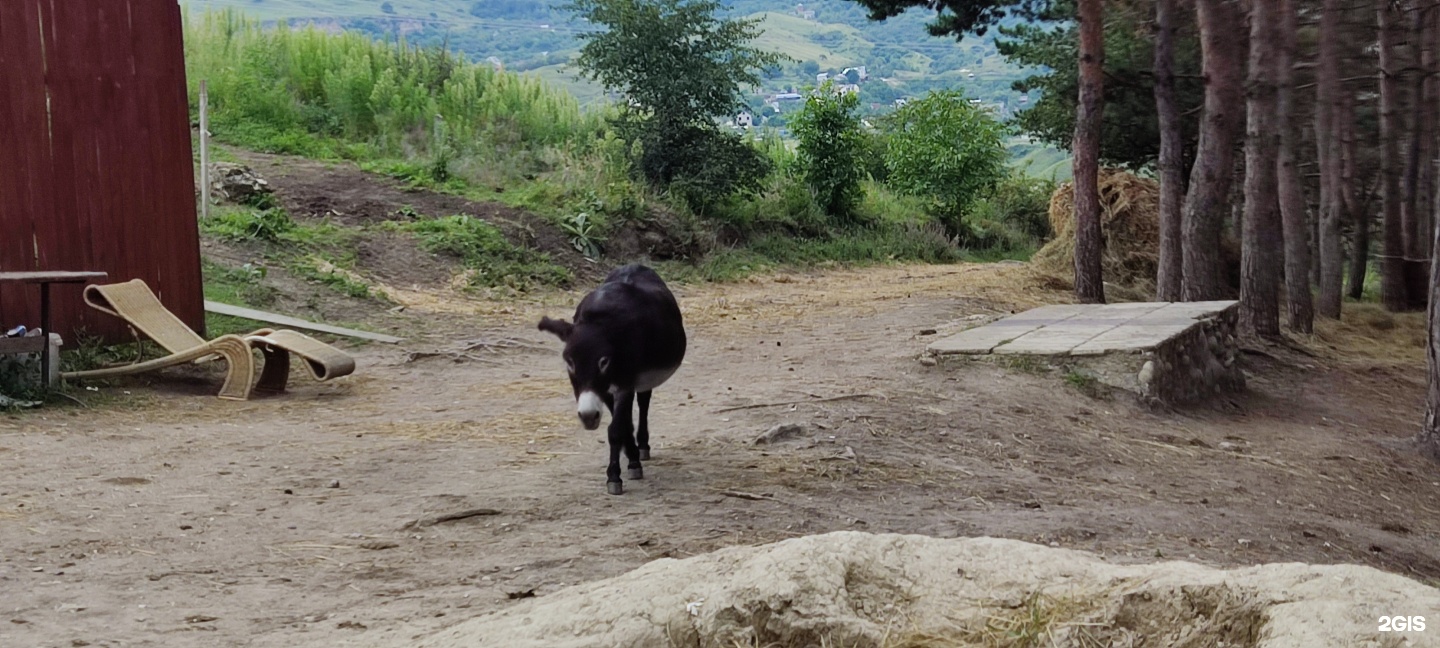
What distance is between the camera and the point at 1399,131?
1592 cm

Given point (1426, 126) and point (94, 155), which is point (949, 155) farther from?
point (94, 155)

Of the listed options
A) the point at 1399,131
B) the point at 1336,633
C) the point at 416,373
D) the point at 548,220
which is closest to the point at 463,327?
the point at 416,373

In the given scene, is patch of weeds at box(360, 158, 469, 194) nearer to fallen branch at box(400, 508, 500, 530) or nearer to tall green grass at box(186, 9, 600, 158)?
tall green grass at box(186, 9, 600, 158)

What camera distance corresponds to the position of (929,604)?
3611 mm

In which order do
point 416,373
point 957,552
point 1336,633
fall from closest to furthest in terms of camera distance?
point 1336,633
point 957,552
point 416,373

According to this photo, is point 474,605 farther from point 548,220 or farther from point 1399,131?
point 1399,131

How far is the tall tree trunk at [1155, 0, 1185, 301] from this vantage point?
12852mm

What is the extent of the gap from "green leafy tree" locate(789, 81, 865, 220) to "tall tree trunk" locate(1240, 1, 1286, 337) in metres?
12.7

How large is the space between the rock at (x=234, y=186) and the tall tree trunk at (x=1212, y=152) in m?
11.2

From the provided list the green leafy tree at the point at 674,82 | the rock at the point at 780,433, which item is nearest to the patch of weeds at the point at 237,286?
the rock at the point at 780,433

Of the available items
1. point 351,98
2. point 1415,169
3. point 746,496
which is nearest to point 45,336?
point 746,496

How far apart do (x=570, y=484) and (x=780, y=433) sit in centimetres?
142

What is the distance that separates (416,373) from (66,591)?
5.94m

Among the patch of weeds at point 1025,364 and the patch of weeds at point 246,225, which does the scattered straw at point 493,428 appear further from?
the patch of weeds at point 246,225
